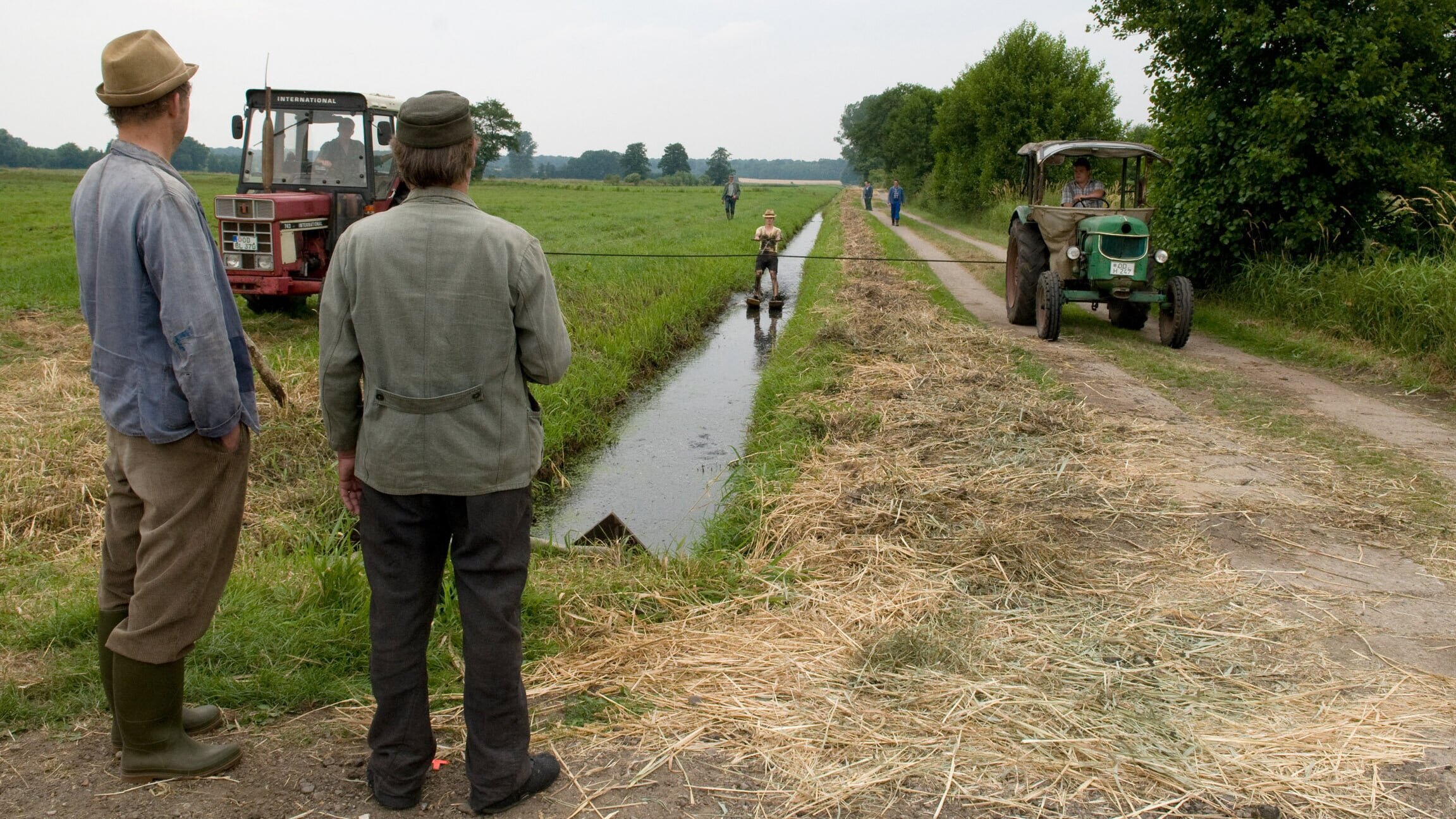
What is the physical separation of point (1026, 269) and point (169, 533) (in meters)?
10.3

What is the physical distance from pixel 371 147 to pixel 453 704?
9.41 meters

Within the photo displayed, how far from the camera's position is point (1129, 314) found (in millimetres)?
12117

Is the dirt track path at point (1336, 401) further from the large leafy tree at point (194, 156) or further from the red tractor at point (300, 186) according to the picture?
the large leafy tree at point (194, 156)

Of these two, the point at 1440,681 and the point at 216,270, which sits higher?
the point at 216,270

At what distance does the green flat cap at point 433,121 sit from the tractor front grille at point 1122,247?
30.0 feet

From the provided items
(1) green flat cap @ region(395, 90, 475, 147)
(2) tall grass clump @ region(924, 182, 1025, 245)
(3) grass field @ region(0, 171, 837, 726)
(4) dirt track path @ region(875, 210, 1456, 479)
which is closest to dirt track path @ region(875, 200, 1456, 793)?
(4) dirt track path @ region(875, 210, 1456, 479)

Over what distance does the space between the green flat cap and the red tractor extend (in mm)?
8679

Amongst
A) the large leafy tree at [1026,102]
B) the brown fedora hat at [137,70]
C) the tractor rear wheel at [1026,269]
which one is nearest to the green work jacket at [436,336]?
the brown fedora hat at [137,70]

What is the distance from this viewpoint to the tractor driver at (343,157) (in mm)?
11609

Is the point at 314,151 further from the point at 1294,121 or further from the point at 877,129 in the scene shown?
the point at 877,129

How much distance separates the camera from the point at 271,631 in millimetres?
3926

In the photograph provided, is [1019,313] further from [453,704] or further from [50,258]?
[50,258]

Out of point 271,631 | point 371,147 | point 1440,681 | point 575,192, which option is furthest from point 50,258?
point 575,192

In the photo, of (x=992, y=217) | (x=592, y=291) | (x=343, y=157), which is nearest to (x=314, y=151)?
(x=343, y=157)
